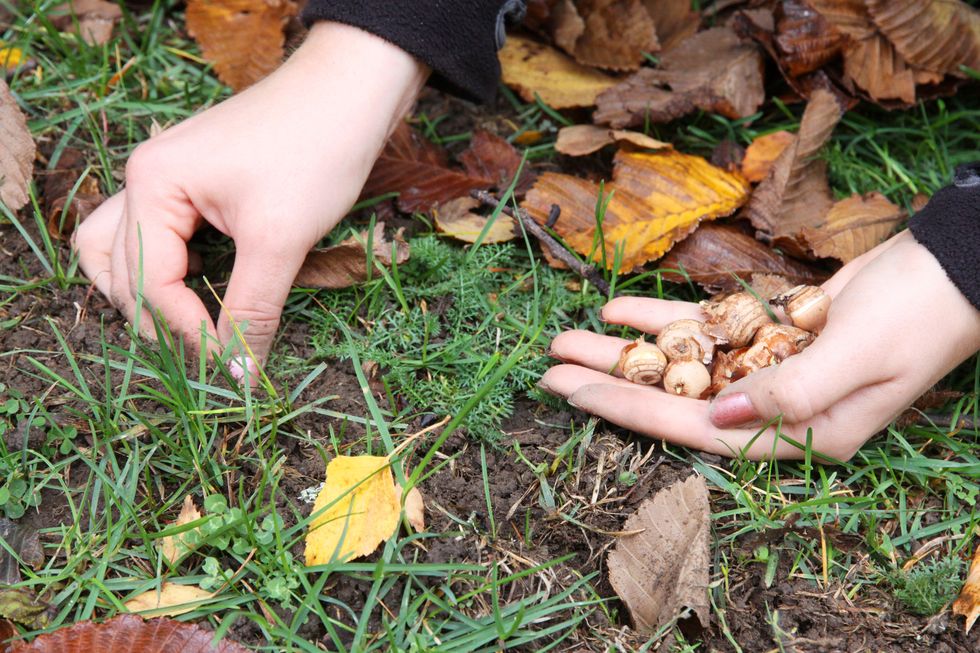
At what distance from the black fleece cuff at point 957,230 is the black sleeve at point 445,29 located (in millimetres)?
1213

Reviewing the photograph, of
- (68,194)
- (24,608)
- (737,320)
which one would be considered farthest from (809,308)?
(68,194)

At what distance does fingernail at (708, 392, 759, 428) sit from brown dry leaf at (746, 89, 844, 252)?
72 cm

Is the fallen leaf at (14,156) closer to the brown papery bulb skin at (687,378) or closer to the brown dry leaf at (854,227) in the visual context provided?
the brown papery bulb skin at (687,378)

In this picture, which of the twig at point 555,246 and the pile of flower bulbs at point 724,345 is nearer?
the pile of flower bulbs at point 724,345

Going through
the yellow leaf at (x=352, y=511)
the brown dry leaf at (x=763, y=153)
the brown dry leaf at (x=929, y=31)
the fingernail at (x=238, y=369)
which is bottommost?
the yellow leaf at (x=352, y=511)

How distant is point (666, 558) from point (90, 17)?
2587 mm

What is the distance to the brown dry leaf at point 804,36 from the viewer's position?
279 centimetres

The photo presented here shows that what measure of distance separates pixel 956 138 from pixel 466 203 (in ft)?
5.43

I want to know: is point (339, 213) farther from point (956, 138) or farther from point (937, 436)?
point (956, 138)

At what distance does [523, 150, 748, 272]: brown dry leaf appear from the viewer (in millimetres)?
2445

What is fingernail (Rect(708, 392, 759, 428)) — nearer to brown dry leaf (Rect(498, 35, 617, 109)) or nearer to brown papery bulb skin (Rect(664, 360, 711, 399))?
brown papery bulb skin (Rect(664, 360, 711, 399))

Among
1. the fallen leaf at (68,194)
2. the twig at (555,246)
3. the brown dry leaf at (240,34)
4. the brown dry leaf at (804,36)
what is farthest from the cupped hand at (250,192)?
the brown dry leaf at (804,36)

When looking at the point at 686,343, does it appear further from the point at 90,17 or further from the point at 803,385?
the point at 90,17

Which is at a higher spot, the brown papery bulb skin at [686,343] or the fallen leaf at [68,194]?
the fallen leaf at [68,194]
